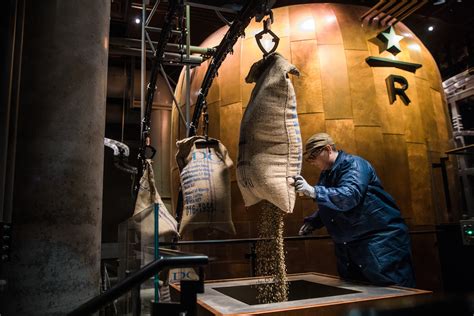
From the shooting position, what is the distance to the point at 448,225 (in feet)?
12.4

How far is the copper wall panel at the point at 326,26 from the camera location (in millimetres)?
3945

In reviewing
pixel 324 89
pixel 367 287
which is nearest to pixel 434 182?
pixel 324 89

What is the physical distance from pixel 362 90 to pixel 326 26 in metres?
0.85

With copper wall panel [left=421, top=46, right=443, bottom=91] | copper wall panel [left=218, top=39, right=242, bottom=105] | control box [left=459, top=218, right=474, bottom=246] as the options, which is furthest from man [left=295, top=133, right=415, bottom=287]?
copper wall panel [left=421, top=46, right=443, bottom=91]

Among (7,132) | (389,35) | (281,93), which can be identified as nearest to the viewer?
(7,132)

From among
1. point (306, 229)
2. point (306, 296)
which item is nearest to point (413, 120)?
point (306, 229)

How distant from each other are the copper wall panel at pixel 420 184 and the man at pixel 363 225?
5.13 ft

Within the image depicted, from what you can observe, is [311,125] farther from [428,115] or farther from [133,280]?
[133,280]

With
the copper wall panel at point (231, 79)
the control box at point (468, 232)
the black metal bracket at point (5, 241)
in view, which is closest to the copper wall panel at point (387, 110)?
the control box at point (468, 232)

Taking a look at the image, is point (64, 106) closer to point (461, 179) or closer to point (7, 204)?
point (7, 204)

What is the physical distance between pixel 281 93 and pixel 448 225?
9.51 ft

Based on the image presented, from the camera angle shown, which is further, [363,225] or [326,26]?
[326,26]

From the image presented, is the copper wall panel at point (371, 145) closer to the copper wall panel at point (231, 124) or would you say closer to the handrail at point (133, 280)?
the copper wall panel at point (231, 124)

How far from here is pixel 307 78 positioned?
149 inches
